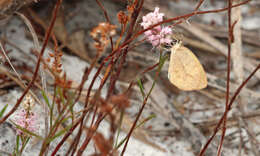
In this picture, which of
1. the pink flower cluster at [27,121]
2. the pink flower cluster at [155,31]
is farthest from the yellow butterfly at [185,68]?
the pink flower cluster at [27,121]

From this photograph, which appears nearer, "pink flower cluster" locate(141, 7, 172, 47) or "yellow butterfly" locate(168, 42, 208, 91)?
"pink flower cluster" locate(141, 7, 172, 47)

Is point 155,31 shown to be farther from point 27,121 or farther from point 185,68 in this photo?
point 27,121

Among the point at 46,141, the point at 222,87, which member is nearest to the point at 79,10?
the point at 222,87

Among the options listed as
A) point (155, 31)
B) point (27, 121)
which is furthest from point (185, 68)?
point (27, 121)

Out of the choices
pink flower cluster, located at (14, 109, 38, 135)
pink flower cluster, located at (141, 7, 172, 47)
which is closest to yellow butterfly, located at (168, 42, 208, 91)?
pink flower cluster, located at (141, 7, 172, 47)

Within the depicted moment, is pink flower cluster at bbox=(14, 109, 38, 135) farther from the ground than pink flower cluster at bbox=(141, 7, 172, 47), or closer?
closer

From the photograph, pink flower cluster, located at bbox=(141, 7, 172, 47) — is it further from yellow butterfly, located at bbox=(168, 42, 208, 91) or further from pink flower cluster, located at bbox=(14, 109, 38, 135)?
pink flower cluster, located at bbox=(14, 109, 38, 135)
